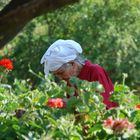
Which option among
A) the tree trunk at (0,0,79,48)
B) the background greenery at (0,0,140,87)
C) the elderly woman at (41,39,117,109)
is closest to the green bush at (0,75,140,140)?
the elderly woman at (41,39,117,109)

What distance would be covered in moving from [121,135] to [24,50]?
14486mm

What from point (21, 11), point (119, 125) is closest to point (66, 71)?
point (119, 125)

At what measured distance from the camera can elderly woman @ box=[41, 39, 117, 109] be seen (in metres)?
3.56

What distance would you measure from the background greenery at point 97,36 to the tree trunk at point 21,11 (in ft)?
19.9

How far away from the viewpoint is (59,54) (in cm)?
357

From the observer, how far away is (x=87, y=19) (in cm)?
1605

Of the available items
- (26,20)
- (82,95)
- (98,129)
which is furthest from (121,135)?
(26,20)

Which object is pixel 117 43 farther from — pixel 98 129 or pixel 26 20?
pixel 98 129

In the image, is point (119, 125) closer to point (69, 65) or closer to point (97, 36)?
point (69, 65)

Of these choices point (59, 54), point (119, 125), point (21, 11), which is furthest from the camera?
point (21, 11)

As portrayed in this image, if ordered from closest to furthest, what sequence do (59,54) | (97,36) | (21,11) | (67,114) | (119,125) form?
(119,125) < (67,114) < (59,54) < (21,11) < (97,36)

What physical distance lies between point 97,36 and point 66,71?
12.4 meters

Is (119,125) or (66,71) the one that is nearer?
(119,125)

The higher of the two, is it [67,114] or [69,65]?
[67,114]
